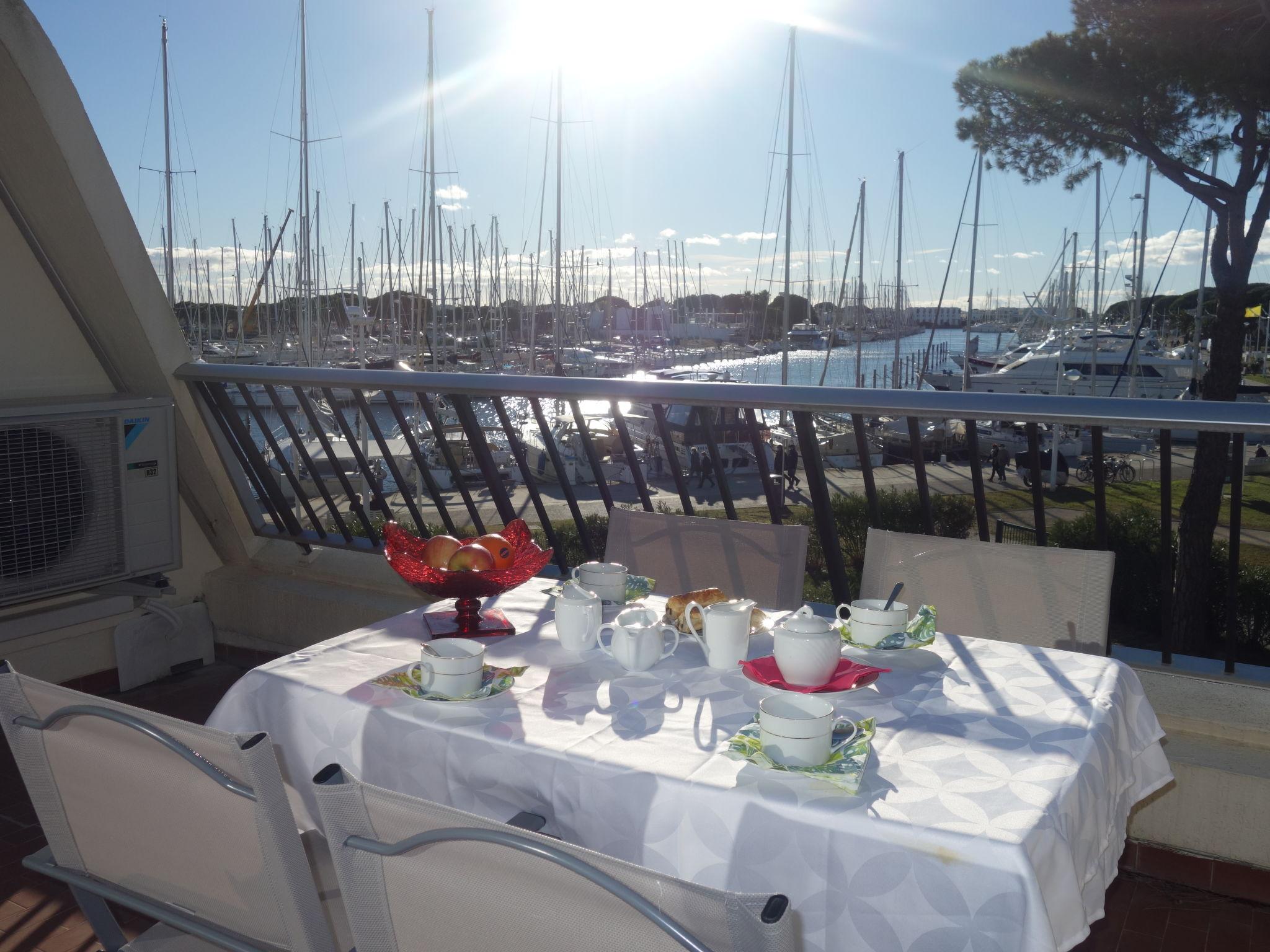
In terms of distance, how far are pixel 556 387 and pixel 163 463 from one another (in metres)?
1.57

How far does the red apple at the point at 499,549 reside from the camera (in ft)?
6.01

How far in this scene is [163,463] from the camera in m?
3.45

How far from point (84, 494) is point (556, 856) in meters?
2.99

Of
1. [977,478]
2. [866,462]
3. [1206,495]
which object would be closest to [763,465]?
[866,462]

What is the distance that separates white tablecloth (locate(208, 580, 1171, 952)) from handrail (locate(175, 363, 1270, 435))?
0.68 meters

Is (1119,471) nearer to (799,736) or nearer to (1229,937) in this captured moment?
(1229,937)

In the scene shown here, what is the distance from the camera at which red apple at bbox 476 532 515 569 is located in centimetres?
183

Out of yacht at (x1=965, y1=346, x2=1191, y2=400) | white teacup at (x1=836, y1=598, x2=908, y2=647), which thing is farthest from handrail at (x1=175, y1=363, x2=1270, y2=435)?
yacht at (x1=965, y1=346, x2=1191, y2=400)

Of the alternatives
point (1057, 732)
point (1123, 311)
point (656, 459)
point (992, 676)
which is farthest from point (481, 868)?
point (1123, 311)

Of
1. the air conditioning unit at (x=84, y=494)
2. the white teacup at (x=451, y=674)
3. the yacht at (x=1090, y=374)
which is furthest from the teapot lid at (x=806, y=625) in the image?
the yacht at (x=1090, y=374)

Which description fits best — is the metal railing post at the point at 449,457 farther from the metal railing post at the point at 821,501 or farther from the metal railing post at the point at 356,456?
the metal railing post at the point at 821,501

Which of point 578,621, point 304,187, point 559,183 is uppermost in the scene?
point 559,183

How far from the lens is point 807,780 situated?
3.97 feet

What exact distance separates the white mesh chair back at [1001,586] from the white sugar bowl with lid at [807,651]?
613 mm
